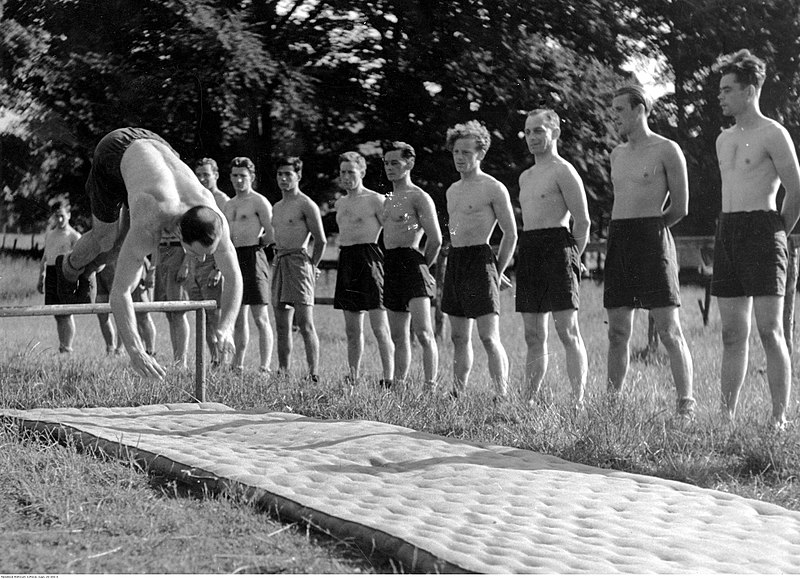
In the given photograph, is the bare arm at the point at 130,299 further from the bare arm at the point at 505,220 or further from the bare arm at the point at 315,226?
the bare arm at the point at 315,226

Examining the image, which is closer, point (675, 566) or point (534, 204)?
point (675, 566)

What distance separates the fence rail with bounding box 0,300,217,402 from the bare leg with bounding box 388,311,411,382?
4.74ft

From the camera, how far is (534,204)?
6.43 meters

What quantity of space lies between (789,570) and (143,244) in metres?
3.88

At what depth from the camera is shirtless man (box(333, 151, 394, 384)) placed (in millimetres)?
7859

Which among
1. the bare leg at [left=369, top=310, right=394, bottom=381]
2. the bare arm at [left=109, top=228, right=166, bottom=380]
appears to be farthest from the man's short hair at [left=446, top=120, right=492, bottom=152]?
the bare arm at [left=109, top=228, right=166, bottom=380]

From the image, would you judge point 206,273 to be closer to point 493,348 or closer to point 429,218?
point 429,218

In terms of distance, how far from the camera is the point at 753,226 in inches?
219

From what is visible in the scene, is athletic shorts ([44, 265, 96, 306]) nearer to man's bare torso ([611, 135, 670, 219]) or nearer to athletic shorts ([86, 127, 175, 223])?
athletic shorts ([86, 127, 175, 223])

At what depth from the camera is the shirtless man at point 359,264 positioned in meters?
7.86

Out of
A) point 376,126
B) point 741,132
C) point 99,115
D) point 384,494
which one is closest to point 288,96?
point 376,126

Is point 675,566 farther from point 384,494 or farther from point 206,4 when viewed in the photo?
point 206,4

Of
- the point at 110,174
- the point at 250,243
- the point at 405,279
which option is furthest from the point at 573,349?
the point at 250,243

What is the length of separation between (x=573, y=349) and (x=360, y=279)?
7.08 feet
